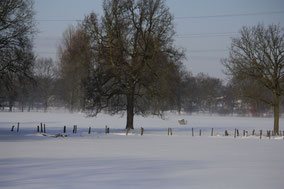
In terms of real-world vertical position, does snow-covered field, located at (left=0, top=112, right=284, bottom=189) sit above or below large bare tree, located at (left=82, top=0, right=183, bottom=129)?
below

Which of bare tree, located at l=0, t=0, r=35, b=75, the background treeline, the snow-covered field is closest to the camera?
the snow-covered field

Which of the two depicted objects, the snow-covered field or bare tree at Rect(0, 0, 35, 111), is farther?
bare tree at Rect(0, 0, 35, 111)

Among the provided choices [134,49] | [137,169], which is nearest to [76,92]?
[134,49]

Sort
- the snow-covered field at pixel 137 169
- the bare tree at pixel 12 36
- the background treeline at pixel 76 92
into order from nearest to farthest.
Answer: the snow-covered field at pixel 137 169
the bare tree at pixel 12 36
the background treeline at pixel 76 92

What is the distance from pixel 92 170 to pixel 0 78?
A: 20184mm

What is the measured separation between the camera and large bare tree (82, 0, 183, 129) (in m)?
39.1

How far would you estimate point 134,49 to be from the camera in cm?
3991

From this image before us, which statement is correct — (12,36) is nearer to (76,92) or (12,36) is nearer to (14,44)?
(14,44)

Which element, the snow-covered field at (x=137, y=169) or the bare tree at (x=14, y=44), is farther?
the bare tree at (x=14, y=44)

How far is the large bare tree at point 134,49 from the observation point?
3909cm

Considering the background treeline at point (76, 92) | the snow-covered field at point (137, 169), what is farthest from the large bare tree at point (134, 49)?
the snow-covered field at point (137, 169)

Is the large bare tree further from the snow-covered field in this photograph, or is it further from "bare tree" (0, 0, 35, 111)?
the snow-covered field

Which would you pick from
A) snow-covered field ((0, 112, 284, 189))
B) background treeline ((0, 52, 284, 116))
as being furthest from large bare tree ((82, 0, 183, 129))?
snow-covered field ((0, 112, 284, 189))

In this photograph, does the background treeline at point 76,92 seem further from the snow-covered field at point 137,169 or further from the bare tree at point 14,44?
the snow-covered field at point 137,169
